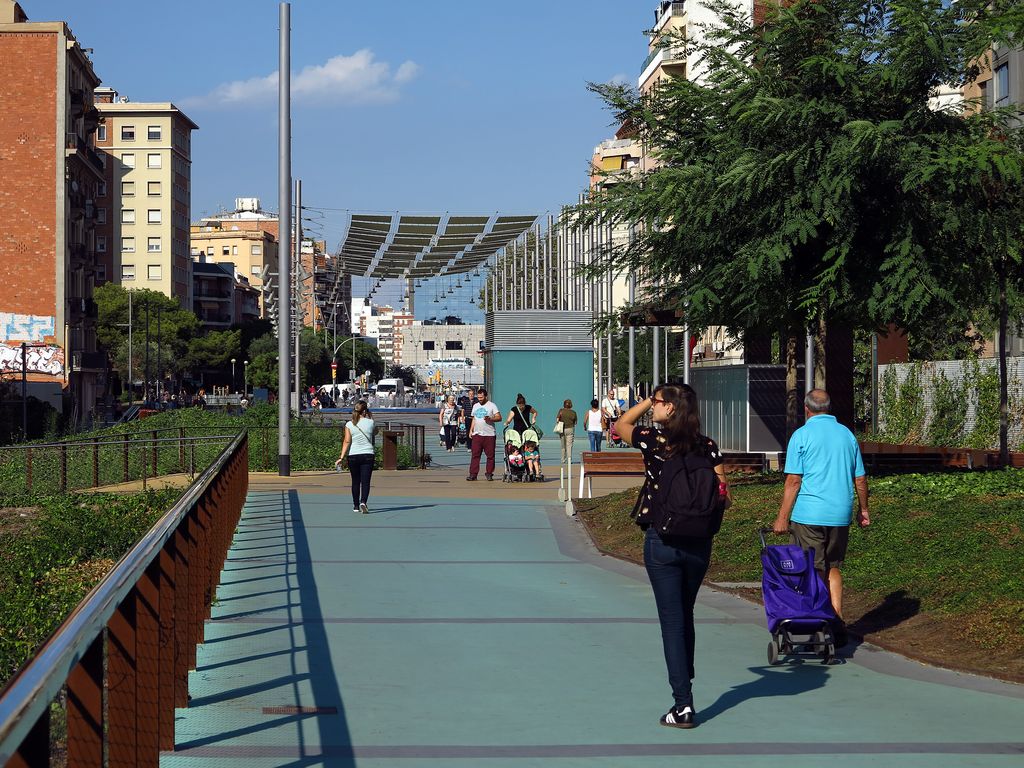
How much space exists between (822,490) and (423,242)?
7371cm

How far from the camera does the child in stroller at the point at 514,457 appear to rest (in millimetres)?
28141

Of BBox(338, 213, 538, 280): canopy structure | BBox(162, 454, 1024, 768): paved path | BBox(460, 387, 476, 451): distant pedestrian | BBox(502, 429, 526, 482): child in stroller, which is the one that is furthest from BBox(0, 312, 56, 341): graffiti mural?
BBox(162, 454, 1024, 768): paved path

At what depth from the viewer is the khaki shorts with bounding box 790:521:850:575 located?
31.0 feet

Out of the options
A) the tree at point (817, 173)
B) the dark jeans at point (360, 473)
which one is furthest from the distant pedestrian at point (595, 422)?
the tree at point (817, 173)

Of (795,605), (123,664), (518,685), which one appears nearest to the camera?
(123,664)

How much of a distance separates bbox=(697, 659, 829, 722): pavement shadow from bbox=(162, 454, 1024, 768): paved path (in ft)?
0.06

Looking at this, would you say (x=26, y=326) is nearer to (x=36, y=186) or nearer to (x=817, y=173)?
(x=36, y=186)

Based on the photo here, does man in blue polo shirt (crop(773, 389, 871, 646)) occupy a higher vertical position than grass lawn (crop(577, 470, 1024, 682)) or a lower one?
higher

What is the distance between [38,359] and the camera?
8019 cm

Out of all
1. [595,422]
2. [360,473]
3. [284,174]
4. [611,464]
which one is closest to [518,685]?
[360,473]

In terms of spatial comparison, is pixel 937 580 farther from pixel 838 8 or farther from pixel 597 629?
pixel 838 8

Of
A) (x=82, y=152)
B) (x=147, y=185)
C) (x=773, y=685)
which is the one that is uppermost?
(x=147, y=185)

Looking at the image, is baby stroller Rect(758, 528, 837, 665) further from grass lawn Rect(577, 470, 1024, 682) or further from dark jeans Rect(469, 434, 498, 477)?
dark jeans Rect(469, 434, 498, 477)

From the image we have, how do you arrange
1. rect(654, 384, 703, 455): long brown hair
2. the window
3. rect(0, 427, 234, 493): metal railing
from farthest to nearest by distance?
1. the window
2. rect(0, 427, 234, 493): metal railing
3. rect(654, 384, 703, 455): long brown hair
